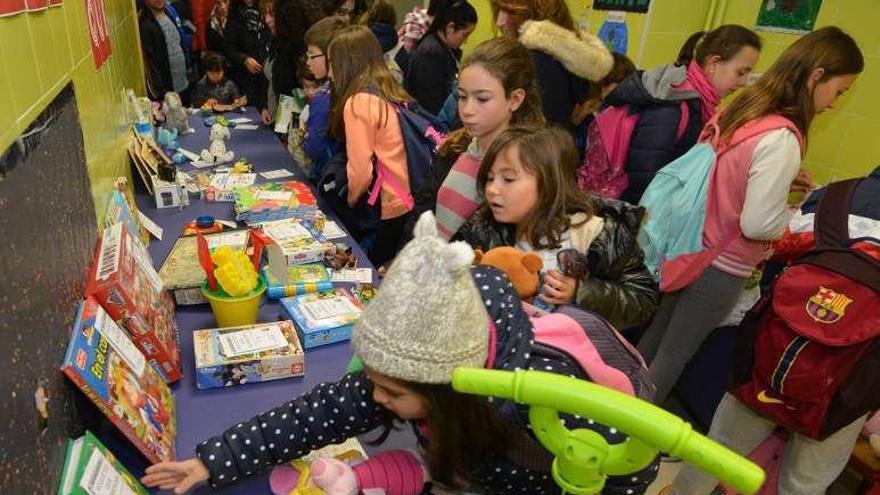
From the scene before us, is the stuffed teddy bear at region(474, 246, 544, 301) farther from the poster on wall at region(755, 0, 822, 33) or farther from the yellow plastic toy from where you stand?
the poster on wall at region(755, 0, 822, 33)

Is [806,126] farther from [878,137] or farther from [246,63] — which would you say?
[246,63]

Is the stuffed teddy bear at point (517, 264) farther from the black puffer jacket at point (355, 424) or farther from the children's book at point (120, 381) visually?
the children's book at point (120, 381)

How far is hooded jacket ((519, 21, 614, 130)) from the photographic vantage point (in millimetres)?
2395

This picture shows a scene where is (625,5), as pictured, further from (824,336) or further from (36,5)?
(36,5)

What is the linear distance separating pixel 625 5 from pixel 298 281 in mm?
3219

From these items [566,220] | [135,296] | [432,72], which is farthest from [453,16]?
[135,296]

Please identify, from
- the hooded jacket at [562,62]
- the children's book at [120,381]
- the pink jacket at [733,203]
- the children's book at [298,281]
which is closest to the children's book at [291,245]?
the children's book at [298,281]

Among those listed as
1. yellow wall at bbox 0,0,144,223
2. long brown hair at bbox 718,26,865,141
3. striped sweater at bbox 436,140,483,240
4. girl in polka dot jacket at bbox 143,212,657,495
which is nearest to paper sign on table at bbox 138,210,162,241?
yellow wall at bbox 0,0,144,223

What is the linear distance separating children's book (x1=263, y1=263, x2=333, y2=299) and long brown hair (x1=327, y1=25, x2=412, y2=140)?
0.88m

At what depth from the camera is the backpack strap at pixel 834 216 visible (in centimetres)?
161

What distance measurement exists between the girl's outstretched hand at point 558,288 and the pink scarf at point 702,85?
126cm

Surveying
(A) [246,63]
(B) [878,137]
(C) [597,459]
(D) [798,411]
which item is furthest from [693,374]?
(A) [246,63]

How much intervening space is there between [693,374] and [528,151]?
1.55m

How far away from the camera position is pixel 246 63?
4449 mm
